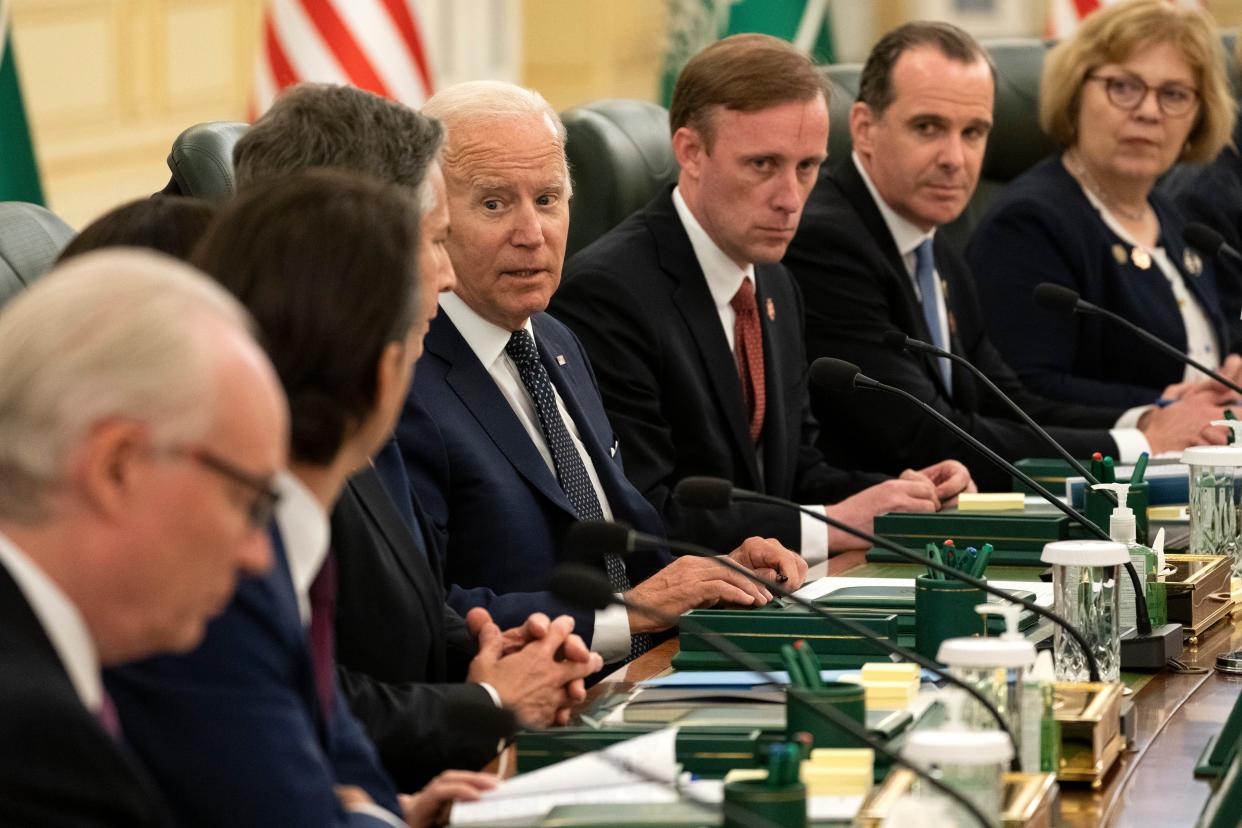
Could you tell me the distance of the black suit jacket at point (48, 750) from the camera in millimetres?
1143

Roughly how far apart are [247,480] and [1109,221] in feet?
13.3

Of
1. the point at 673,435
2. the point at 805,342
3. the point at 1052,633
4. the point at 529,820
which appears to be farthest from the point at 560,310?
the point at 529,820

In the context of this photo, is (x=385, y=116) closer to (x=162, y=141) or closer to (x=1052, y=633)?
(x=1052, y=633)

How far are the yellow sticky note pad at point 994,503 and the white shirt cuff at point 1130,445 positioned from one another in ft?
2.77

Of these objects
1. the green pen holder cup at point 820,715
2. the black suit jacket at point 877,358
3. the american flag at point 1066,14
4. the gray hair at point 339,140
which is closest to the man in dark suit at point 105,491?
the green pen holder cup at point 820,715

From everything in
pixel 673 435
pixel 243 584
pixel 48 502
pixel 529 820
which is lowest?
pixel 673 435

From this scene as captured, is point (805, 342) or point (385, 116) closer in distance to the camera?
point (385, 116)

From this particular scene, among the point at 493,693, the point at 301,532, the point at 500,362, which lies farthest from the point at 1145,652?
the point at 301,532

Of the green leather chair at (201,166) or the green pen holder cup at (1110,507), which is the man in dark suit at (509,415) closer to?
the green leather chair at (201,166)

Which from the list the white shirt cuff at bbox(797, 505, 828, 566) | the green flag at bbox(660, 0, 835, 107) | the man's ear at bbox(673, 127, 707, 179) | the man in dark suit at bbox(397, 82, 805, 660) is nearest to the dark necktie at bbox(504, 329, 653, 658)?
the man in dark suit at bbox(397, 82, 805, 660)

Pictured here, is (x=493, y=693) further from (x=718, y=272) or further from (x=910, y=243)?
(x=910, y=243)

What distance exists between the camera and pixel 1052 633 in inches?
97.0

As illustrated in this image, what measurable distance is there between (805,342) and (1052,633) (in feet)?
5.91

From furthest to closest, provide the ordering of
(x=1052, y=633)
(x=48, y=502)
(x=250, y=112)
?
(x=250, y=112) < (x=1052, y=633) < (x=48, y=502)
